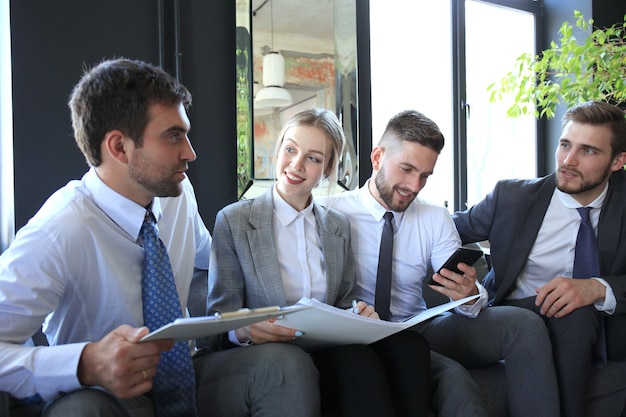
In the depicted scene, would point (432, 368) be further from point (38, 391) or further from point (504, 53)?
point (504, 53)

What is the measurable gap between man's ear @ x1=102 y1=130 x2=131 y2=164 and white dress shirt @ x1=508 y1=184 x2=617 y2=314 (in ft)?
5.11

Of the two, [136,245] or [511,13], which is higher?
[511,13]

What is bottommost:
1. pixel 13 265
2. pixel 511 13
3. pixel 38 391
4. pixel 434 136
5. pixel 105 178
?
pixel 38 391

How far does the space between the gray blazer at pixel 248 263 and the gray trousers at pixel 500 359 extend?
1.40 feet

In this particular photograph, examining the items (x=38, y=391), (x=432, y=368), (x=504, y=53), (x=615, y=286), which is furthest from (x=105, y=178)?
(x=504, y=53)

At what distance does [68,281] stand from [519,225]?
1620 millimetres

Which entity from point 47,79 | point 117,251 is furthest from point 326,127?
point 47,79

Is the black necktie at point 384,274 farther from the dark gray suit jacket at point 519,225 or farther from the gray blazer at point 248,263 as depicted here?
the dark gray suit jacket at point 519,225

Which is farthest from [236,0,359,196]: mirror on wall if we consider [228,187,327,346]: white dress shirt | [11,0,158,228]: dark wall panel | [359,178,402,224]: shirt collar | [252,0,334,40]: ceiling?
[228,187,327,346]: white dress shirt

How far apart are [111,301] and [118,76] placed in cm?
55

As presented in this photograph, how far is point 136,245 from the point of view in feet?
4.61

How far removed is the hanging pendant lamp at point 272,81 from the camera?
265cm

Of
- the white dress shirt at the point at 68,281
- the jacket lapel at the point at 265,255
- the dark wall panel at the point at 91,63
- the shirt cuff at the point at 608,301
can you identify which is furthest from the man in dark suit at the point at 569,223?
the white dress shirt at the point at 68,281

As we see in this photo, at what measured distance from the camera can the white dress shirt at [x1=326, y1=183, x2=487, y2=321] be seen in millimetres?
1983
